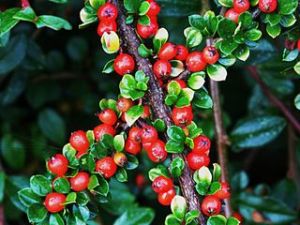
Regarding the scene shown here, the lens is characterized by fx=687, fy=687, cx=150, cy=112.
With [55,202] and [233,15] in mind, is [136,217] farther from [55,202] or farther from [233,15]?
[233,15]

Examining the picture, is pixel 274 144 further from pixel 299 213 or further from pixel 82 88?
pixel 82 88

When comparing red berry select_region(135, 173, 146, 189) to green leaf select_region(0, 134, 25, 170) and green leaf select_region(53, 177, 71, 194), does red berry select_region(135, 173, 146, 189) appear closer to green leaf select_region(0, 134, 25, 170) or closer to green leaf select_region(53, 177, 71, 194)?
green leaf select_region(0, 134, 25, 170)

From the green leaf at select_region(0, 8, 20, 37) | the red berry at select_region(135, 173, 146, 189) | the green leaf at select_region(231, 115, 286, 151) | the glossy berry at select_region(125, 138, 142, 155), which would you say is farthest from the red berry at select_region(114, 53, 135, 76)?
the red berry at select_region(135, 173, 146, 189)

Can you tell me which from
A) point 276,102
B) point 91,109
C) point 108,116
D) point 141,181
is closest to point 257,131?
point 276,102

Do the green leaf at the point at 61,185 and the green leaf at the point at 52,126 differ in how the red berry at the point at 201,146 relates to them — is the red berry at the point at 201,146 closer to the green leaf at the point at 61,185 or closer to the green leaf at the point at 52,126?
the green leaf at the point at 61,185

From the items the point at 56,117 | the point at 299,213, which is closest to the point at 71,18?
the point at 56,117

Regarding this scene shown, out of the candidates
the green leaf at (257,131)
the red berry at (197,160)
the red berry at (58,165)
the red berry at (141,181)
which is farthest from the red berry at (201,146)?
the red berry at (141,181)
